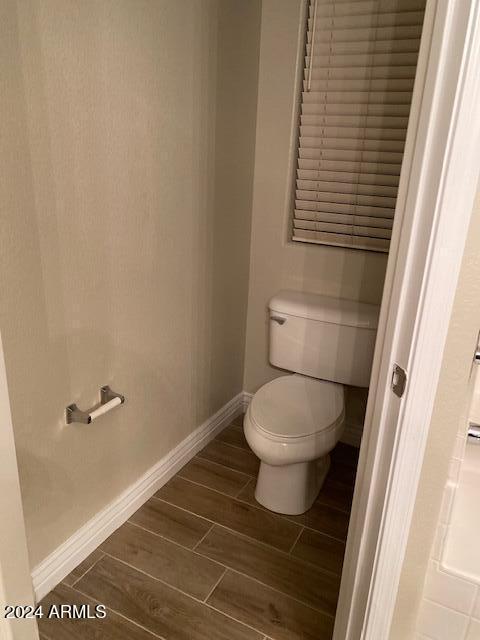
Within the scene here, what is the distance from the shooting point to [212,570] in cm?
170

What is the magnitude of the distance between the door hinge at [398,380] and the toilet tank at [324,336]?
1.06m

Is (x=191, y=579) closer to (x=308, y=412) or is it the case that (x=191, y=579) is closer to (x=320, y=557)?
(x=320, y=557)

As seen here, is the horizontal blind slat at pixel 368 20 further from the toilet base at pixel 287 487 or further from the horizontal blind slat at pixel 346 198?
the toilet base at pixel 287 487

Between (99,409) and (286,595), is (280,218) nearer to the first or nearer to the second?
(99,409)

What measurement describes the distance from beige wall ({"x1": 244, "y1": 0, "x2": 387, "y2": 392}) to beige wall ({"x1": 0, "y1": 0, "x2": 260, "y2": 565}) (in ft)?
0.24

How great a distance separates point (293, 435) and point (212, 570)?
0.54 meters

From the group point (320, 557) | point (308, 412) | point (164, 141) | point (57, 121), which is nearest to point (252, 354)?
point (308, 412)

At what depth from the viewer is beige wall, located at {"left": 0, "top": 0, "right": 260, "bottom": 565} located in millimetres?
1267

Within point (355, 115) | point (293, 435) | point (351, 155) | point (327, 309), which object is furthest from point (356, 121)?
point (293, 435)

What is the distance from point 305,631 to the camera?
1.51 m

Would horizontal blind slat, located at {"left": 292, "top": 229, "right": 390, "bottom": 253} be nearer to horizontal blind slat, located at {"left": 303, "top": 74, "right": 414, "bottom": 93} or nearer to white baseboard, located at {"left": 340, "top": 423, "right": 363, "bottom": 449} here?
horizontal blind slat, located at {"left": 303, "top": 74, "right": 414, "bottom": 93}

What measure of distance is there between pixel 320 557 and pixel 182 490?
63cm

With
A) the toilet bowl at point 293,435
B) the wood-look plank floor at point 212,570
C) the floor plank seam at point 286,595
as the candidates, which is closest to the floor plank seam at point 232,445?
the wood-look plank floor at point 212,570

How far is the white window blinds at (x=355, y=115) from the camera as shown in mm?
1903
